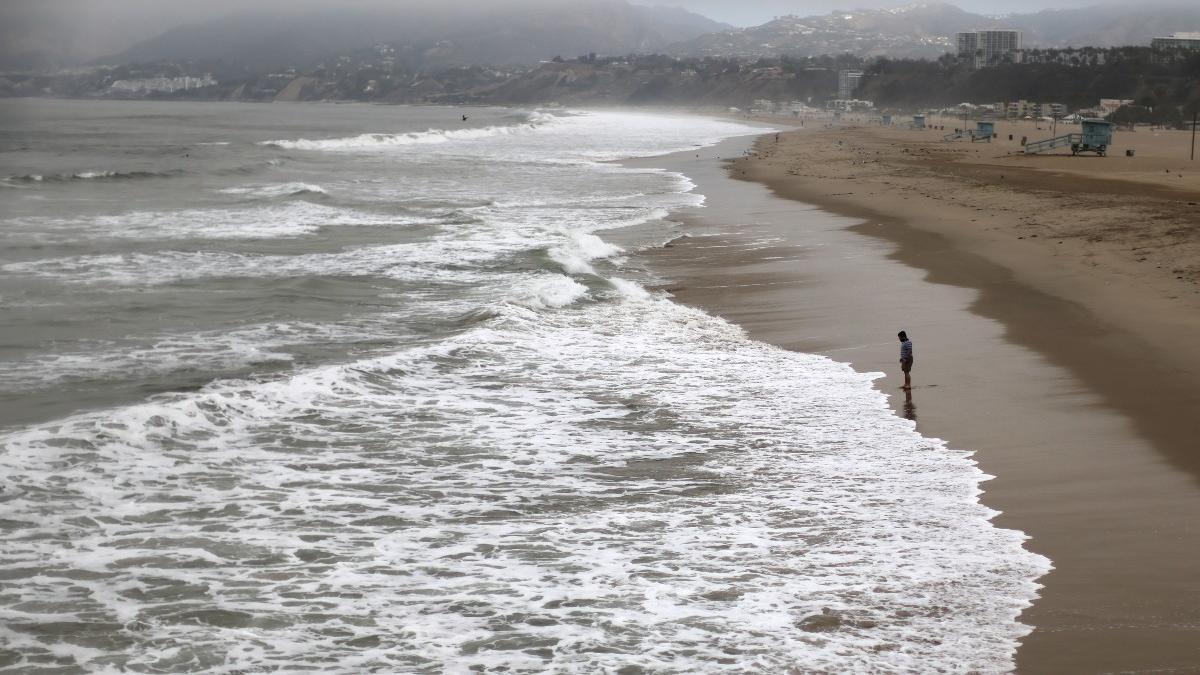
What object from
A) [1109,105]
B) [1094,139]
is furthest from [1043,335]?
[1109,105]

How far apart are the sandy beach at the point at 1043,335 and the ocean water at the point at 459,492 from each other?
46cm

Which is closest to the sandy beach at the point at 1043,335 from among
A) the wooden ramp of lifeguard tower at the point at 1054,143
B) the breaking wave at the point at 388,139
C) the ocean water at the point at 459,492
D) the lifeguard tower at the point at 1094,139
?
the ocean water at the point at 459,492

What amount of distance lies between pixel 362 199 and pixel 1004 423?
27835 millimetres

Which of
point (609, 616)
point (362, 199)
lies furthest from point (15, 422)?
point (362, 199)

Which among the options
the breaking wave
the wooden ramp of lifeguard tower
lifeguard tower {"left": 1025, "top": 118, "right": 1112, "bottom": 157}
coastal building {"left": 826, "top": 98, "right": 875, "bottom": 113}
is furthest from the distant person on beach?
coastal building {"left": 826, "top": 98, "right": 875, "bottom": 113}

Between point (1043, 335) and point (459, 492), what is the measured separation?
854cm

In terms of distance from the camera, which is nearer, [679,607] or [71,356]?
[679,607]

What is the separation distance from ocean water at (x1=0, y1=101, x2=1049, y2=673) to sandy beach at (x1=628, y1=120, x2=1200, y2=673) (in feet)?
1.50

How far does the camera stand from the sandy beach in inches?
272

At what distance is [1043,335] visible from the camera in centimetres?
1412

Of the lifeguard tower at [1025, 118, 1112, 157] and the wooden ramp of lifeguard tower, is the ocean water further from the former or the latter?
the wooden ramp of lifeguard tower

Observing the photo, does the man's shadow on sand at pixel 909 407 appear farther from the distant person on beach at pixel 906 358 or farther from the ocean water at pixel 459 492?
the ocean water at pixel 459 492

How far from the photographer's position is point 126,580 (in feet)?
23.7

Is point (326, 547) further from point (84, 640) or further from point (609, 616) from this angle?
point (609, 616)
